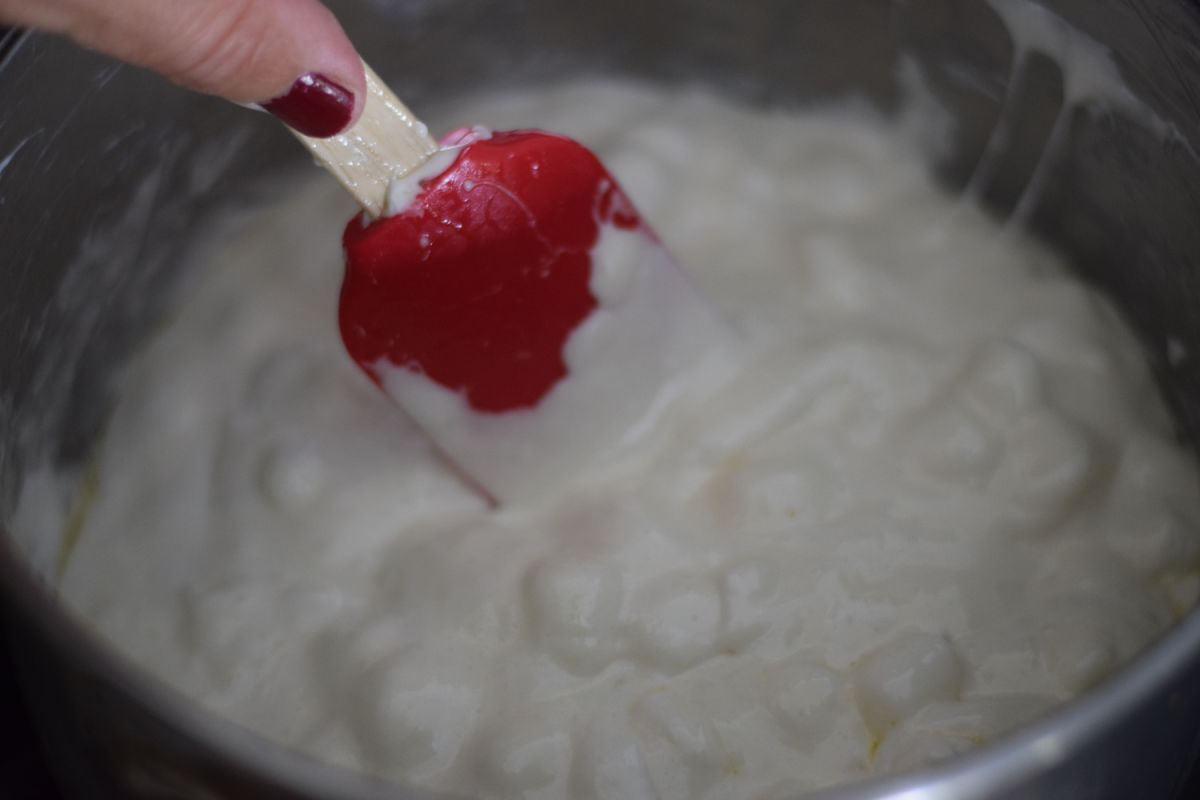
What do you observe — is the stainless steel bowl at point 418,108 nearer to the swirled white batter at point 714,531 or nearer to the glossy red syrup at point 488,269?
the swirled white batter at point 714,531

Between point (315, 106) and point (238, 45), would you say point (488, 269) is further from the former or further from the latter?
point (238, 45)

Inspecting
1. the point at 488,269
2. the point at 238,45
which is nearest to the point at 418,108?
the point at 488,269

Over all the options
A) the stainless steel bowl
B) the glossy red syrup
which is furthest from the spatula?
the stainless steel bowl

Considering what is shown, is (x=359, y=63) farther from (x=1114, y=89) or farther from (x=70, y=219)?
(x=1114, y=89)

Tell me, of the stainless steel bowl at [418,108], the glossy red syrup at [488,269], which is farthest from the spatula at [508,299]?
the stainless steel bowl at [418,108]

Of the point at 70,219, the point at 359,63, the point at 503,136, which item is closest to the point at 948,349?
the point at 503,136

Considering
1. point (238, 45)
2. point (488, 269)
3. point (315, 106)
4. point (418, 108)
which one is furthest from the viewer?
point (418, 108)
